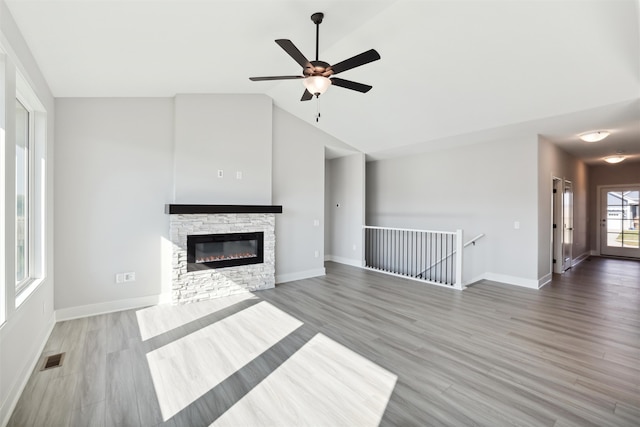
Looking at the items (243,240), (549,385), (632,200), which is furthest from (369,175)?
(632,200)

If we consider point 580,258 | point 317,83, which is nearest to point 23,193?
point 317,83

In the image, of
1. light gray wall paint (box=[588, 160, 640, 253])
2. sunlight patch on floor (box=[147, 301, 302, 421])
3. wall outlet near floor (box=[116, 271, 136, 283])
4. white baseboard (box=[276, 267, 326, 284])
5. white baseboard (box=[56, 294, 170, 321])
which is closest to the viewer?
sunlight patch on floor (box=[147, 301, 302, 421])

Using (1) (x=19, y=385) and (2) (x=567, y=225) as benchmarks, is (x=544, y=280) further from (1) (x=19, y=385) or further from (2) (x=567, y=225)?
(1) (x=19, y=385)

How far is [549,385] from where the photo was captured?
2262mm

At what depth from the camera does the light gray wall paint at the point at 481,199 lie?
5125 mm

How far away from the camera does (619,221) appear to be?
27.6ft

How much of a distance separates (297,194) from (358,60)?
3.30 metres

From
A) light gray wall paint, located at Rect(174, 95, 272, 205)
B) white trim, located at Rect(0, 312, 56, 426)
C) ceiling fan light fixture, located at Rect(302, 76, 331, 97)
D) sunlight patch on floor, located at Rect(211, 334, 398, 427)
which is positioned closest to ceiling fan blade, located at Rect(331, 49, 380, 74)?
ceiling fan light fixture, located at Rect(302, 76, 331, 97)

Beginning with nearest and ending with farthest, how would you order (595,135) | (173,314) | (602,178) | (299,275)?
(173,314) → (595,135) → (299,275) → (602,178)

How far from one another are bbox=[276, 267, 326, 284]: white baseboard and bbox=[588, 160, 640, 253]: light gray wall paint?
8754mm

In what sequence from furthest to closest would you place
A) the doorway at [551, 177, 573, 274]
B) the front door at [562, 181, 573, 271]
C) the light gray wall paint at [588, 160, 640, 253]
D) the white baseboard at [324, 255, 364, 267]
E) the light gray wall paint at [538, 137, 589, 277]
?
the light gray wall paint at [588, 160, 640, 253]
the white baseboard at [324, 255, 364, 267]
the front door at [562, 181, 573, 271]
the doorway at [551, 177, 573, 274]
the light gray wall paint at [538, 137, 589, 277]

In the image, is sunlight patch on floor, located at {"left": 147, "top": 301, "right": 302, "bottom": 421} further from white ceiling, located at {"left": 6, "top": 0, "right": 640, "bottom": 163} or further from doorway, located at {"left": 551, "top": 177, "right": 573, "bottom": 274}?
doorway, located at {"left": 551, "top": 177, "right": 573, "bottom": 274}

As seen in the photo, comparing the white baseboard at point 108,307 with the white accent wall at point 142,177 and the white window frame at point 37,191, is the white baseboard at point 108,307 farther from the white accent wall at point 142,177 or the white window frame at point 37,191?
the white window frame at point 37,191

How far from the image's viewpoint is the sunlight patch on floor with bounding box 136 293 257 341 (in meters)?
3.41
